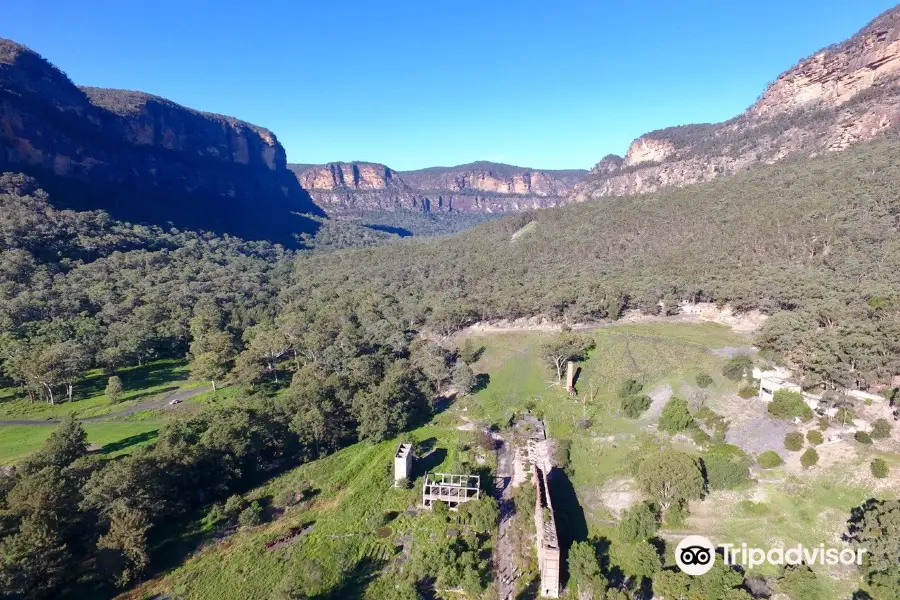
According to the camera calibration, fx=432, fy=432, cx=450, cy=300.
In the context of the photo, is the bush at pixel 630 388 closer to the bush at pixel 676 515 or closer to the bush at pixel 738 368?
the bush at pixel 738 368

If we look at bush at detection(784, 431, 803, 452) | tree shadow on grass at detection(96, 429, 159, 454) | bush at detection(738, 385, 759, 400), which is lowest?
bush at detection(784, 431, 803, 452)

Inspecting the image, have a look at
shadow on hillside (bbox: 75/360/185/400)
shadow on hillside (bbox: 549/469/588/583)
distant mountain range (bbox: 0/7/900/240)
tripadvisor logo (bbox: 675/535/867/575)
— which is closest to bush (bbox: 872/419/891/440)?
tripadvisor logo (bbox: 675/535/867/575)

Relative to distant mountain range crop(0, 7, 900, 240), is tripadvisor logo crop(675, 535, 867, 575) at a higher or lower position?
lower

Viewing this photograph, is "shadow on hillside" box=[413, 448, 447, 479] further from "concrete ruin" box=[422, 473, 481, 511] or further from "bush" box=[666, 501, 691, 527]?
"bush" box=[666, 501, 691, 527]

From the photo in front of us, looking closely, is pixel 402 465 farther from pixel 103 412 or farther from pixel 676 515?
pixel 103 412

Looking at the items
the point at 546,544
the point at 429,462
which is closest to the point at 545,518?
the point at 546,544

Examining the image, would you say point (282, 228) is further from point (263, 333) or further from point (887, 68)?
point (887, 68)
